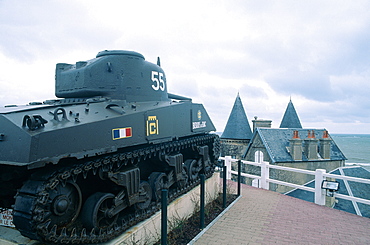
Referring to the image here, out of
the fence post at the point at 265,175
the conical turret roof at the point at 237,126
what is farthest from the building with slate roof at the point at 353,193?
the conical turret roof at the point at 237,126

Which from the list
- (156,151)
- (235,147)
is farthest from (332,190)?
(235,147)

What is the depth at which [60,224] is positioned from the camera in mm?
4523

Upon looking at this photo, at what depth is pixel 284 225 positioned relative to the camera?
7.20 m

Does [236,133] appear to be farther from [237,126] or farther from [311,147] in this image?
[311,147]

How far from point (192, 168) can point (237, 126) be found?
2797 cm

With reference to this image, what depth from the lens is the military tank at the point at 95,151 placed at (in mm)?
3934

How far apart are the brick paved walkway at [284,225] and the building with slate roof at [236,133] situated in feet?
82.4

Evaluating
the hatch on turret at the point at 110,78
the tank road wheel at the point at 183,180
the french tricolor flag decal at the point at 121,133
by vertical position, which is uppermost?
the hatch on turret at the point at 110,78

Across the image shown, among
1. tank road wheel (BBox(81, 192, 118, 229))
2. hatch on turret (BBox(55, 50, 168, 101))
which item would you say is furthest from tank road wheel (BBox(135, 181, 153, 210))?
hatch on turret (BBox(55, 50, 168, 101))

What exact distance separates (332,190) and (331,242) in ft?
9.39

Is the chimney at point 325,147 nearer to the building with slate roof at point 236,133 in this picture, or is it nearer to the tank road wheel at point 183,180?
the building with slate roof at point 236,133

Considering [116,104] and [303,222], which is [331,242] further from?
[116,104]

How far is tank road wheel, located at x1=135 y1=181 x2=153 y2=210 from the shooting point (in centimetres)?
597

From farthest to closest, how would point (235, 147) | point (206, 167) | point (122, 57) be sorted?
point (235, 147) → point (206, 167) → point (122, 57)
